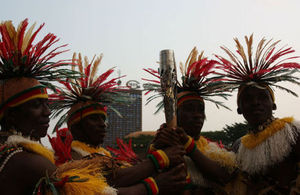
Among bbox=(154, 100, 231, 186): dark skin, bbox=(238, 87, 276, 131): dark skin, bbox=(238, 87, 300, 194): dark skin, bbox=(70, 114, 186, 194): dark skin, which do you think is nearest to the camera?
bbox=(70, 114, 186, 194): dark skin

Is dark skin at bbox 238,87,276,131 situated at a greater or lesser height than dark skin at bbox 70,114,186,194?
greater

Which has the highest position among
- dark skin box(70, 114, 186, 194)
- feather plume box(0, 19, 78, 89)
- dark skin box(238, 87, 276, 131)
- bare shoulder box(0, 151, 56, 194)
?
feather plume box(0, 19, 78, 89)

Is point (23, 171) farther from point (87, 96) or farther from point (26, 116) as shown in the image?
point (87, 96)

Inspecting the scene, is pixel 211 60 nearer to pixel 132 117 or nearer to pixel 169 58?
pixel 169 58

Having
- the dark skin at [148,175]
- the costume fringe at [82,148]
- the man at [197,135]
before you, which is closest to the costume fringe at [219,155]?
the man at [197,135]

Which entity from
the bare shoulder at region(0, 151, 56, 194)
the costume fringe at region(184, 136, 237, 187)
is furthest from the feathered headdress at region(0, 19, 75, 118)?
the costume fringe at region(184, 136, 237, 187)

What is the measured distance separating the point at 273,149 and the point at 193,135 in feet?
3.30

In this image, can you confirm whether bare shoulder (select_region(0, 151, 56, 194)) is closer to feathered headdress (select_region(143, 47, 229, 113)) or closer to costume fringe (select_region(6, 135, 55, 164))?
costume fringe (select_region(6, 135, 55, 164))

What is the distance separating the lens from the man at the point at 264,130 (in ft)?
10.4

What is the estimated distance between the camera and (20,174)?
215 cm

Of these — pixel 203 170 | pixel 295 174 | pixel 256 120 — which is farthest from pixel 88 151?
pixel 295 174

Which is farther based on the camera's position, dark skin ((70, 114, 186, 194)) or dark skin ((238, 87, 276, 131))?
dark skin ((238, 87, 276, 131))

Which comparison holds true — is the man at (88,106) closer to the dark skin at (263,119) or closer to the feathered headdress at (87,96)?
the feathered headdress at (87,96)

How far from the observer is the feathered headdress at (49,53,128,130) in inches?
183
